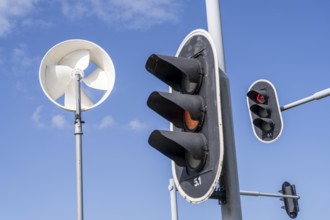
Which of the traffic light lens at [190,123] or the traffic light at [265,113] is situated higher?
the traffic light at [265,113]

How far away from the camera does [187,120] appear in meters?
3.52

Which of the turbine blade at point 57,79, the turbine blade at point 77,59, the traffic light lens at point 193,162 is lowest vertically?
the traffic light lens at point 193,162

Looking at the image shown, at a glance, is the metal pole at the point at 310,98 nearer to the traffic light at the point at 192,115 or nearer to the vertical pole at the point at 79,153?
the vertical pole at the point at 79,153

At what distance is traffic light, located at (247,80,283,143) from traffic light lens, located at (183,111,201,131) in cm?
404

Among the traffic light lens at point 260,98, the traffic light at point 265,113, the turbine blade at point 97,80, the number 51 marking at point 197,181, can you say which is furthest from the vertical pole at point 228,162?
the turbine blade at point 97,80

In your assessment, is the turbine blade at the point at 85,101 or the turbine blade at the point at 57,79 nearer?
the turbine blade at the point at 85,101

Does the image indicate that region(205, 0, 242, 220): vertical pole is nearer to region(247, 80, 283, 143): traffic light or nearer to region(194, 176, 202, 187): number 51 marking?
region(194, 176, 202, 187): number 51 marking

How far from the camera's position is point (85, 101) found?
7.36 m

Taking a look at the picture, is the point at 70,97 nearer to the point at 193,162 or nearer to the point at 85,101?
the point at 85,101

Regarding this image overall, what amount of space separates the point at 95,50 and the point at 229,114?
A: 462 cm

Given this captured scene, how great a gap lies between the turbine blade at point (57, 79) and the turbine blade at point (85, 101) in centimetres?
31

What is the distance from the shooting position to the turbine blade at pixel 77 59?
762 cm

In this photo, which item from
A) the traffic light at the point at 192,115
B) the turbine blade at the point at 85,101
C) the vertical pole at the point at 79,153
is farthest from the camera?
the turbine blade at the point at 85,101

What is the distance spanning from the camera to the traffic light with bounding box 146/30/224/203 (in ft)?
10.5
